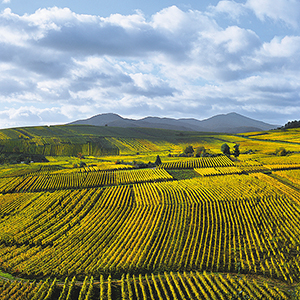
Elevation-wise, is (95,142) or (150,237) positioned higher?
(95,142)

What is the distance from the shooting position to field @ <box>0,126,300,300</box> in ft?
75.0

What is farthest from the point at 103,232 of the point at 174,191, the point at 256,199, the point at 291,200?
the point at 291,200

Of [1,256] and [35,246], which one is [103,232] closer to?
[35,246]

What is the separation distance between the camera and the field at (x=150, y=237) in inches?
901

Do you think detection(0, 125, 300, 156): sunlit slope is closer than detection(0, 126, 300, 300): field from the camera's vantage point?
No

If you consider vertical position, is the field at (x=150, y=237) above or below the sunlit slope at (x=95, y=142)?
below

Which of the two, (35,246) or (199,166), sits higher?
(199,166)

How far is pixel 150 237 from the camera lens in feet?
107

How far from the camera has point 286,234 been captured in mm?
32438

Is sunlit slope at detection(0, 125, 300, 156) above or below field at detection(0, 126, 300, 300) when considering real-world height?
above

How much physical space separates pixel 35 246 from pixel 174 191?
100.0ft

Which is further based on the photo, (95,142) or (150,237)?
(95,142)

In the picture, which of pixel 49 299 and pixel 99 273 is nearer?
pixel 49 299

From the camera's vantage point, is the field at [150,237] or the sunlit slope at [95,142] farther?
the sunlit slope at [95,142]
